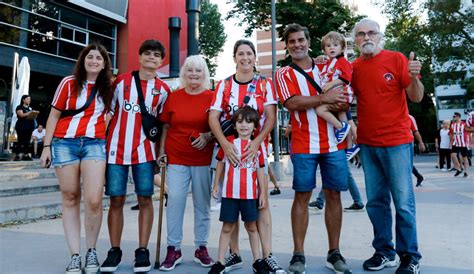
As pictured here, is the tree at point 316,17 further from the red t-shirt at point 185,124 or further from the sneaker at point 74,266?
the sneaker at point 74,266

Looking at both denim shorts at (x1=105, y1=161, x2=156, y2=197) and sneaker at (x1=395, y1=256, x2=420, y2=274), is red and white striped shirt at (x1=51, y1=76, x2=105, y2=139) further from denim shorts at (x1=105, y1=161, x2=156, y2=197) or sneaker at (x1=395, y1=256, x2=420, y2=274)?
sneaker at (x1=395, y1=256, x2=420, y2=274)

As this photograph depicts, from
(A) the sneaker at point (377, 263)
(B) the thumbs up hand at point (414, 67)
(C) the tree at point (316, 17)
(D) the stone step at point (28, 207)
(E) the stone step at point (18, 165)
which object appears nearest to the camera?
(B) the thumbs up hand at point (414, 67)

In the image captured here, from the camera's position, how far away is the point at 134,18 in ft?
68.3

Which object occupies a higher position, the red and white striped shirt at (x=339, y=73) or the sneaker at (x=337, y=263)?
the red and white striped shirt at (x=339, y=73)

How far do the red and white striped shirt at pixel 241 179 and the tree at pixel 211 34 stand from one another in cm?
2960

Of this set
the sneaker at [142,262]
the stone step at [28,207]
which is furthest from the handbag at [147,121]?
the stone step at [28,207]

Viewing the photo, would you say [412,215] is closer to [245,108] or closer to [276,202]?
[245,108]

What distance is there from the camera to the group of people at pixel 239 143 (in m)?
3.37

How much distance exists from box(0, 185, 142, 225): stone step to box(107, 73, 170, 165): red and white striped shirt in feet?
9.44

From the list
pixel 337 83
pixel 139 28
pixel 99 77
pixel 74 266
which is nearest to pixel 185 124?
pixel 99 77

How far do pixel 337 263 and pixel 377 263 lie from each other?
0.41 meters

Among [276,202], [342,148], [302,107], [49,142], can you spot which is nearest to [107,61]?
[49,142]

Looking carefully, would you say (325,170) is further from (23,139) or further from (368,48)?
(23,139)

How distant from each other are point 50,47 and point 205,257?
1666cm
